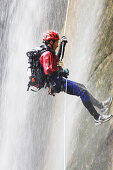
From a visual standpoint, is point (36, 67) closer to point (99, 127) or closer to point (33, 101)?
point (99, 127)

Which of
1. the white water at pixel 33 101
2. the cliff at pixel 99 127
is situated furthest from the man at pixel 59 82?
the white water at pixel 33 101

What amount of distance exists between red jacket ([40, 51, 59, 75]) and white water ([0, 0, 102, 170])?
8.15 ft

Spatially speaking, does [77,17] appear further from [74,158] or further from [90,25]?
[74,158]

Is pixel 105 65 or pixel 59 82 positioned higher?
pixel 105 65

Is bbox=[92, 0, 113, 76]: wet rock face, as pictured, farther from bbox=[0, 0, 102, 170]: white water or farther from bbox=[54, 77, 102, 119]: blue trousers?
bbox=[54, 77, 102, 119]: blue trousers

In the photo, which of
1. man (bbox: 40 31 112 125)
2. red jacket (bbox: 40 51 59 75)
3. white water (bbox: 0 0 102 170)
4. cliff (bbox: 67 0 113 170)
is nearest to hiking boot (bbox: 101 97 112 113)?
man (bbox: 40 31 112 125)

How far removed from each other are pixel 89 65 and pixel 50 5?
6.37 metres

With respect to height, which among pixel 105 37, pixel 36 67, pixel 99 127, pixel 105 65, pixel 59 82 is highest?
pixel 105 37

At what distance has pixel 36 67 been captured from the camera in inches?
239

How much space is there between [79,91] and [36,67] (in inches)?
37.0

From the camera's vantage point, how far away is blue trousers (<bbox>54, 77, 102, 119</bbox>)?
238 inches

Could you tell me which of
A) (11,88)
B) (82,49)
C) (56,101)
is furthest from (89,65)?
(11,88)

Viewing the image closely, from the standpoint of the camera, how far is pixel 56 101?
37.4 feet

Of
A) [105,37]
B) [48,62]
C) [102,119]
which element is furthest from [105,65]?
[48,62]
